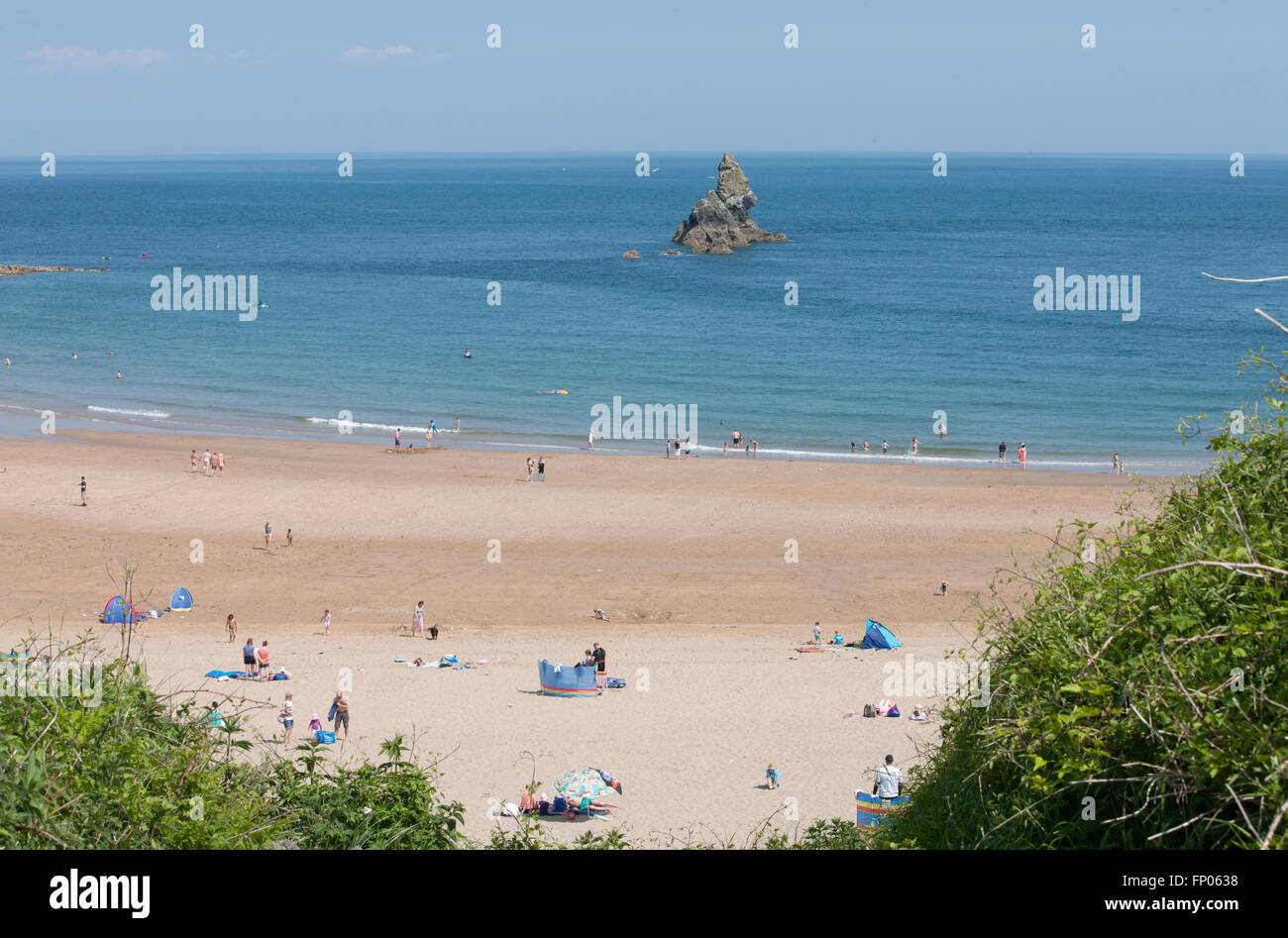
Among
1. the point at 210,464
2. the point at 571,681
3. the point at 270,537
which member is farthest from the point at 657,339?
the point at 571,681

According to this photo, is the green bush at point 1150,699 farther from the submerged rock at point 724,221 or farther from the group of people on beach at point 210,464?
the submerged rock at point 724,221

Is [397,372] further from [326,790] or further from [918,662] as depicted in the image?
[326,790]

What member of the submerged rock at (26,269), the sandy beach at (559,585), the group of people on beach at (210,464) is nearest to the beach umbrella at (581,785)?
the sandy beach at (559,585)

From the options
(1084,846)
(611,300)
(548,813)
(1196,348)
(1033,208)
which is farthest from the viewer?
(1033,208)

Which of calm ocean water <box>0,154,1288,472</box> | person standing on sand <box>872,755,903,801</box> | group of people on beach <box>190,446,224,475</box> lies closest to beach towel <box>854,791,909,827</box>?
person standing on sand <box>872,755,903,801</box>

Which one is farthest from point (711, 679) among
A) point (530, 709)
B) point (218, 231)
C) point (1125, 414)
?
point (218, 231)

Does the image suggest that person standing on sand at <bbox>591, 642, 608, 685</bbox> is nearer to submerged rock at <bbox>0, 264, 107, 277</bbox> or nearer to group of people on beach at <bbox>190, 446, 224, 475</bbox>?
group of people on beach at <bbox>190, 446, 224, 475</bbox>
